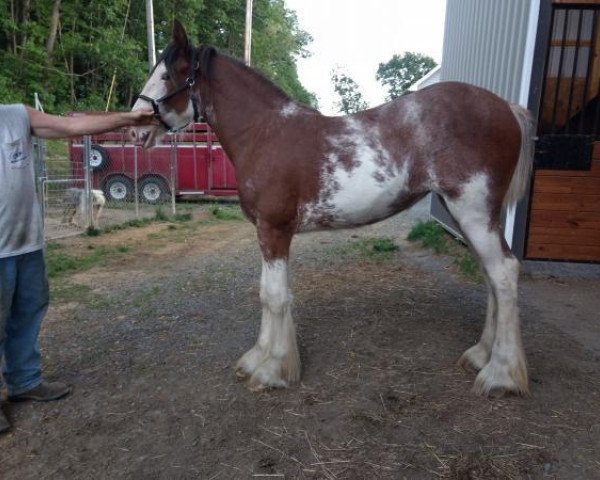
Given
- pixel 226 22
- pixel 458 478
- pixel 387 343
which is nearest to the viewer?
pixel 458 478

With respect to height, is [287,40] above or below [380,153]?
above

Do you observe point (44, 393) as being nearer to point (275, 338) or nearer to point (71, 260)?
point (275, 338)

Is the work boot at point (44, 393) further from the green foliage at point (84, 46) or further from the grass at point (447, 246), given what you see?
the green foliage at point (84, 46)

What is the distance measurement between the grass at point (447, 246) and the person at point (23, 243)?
13.3 feet

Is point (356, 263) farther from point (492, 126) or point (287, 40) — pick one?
point (287, 40)

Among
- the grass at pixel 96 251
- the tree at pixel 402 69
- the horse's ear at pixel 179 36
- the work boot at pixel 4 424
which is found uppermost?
the tree at pixel 402 69

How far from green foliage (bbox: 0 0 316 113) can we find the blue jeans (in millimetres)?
13228

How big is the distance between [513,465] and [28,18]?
23.1 meters

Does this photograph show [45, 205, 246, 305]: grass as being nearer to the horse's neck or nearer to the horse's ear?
the horse's neck

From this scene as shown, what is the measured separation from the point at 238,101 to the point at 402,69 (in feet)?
249

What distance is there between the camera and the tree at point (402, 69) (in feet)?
227

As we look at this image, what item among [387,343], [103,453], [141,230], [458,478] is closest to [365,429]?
[458,478]

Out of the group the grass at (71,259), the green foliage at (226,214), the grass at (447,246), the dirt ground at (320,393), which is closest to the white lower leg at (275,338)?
the dirt ground at (320,393)

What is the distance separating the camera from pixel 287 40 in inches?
→ 1563
